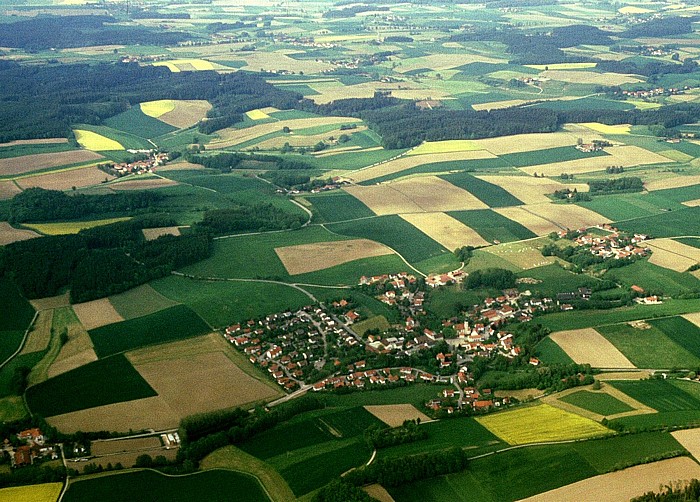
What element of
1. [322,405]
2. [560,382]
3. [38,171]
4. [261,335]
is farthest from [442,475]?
[38,171]

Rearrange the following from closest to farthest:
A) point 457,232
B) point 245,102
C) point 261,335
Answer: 1. point 261,335
2. point 457,232
3. point 245,102

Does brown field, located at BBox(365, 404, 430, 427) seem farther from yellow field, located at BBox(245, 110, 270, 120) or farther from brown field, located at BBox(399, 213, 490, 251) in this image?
yellow field, located at BBox(245, 110, 270, 120)

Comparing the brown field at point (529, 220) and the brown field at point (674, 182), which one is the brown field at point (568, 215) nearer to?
the brown field at point (529, 220)

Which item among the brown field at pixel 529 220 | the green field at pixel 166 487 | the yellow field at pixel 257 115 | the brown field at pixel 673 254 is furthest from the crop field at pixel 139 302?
the yellow field at pixel 257 115

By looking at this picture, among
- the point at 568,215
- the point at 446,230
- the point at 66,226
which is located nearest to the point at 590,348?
the point at 446,230

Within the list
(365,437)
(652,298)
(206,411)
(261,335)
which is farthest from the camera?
(652,298)

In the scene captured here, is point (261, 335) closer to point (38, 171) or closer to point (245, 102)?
point (38, 171)

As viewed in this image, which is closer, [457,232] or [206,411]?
[206,411]
